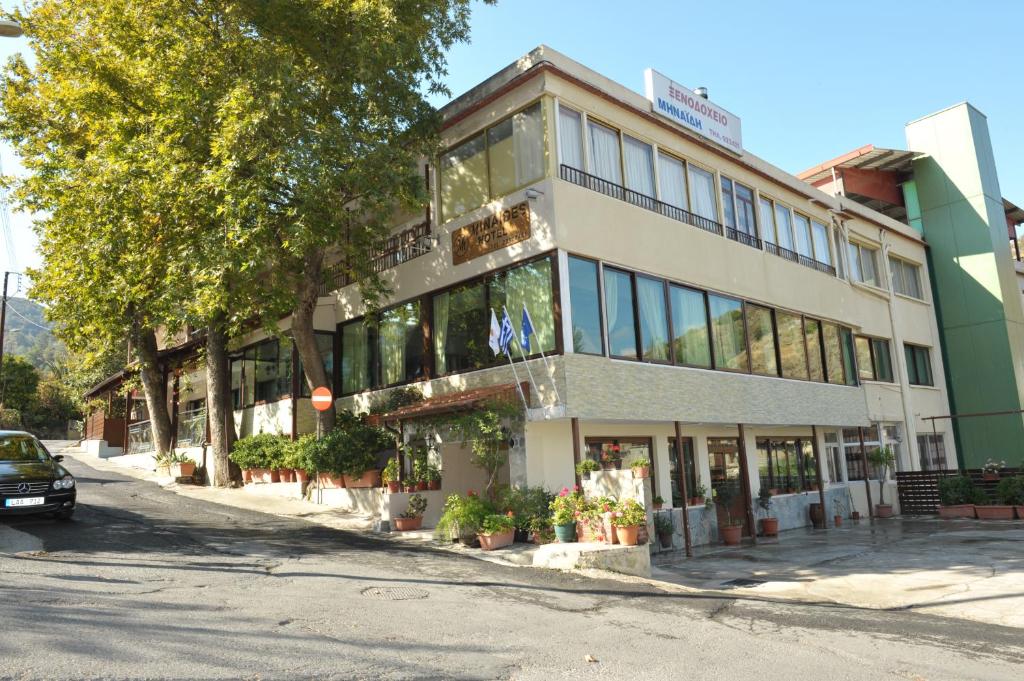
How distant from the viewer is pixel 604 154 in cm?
1605

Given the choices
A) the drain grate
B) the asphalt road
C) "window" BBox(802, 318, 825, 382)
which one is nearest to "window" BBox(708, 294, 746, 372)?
"window" BBox(802, 318, 825, 382)

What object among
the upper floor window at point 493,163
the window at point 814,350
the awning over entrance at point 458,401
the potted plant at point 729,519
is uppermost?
the upper floor window at point 493,163

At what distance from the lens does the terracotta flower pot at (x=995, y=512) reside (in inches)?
858

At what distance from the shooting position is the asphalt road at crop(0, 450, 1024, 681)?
5914mm

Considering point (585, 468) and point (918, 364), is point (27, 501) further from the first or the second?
point (918, 364)

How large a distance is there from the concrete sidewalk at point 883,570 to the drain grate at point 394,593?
4555 millimetres

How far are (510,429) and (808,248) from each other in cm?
1413

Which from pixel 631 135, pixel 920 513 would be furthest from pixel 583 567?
pixel 920 513

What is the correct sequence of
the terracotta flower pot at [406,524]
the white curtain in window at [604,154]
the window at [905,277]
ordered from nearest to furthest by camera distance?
1. the terracotta flower pot at [406,524]
2. the white curtain in window at [604,154]
3. the window at [905,277]

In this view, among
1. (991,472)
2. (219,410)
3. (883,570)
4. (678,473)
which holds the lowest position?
(883,570)

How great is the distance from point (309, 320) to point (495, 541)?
8035 mm

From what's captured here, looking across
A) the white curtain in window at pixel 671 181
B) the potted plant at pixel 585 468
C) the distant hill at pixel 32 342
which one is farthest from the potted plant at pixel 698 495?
the distant hill at pixel 32 342

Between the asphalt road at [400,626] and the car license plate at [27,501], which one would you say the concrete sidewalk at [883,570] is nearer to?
the asphalt road at [400,626]

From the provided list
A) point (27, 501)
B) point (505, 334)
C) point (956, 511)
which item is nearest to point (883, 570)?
point (505, 334)
